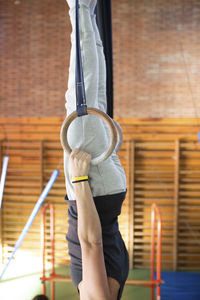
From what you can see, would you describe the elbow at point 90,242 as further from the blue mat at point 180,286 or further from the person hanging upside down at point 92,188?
the blue mat at point 180,286

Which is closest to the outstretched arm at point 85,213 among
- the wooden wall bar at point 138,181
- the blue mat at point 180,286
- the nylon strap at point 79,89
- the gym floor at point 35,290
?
the nylon strap at point 79,89

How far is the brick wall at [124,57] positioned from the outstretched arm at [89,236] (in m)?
4.23

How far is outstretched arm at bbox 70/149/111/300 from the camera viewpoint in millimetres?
1168

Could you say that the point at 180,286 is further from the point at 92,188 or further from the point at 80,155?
the point at 80,155

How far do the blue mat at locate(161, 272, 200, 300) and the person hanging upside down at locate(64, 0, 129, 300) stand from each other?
3239mm

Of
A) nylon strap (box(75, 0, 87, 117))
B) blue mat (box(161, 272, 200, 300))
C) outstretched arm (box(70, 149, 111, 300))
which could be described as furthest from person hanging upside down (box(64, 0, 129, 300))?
blue mat (box(161, 272, 200, 300))

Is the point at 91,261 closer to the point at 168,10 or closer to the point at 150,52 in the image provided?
the point at 150,52

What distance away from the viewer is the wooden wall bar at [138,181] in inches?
208

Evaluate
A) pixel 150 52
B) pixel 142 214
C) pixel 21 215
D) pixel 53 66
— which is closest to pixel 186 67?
pixel 150 52

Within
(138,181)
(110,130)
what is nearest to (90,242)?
(110,130)

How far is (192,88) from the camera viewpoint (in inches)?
206

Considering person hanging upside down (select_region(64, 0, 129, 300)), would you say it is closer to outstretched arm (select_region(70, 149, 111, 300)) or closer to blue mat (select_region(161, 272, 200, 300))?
outstretched arm (select_region(70, 149, 111, 300))

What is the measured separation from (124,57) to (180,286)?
4163 millimetres

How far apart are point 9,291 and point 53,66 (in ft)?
13.5
